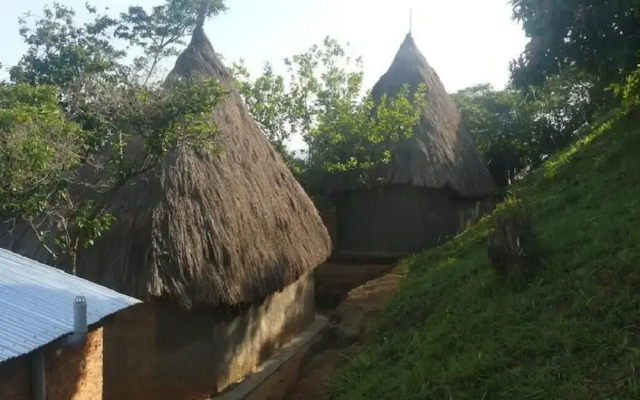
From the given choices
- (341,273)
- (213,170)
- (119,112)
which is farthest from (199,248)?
(341,273)

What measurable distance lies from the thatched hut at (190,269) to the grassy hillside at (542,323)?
2188 mm

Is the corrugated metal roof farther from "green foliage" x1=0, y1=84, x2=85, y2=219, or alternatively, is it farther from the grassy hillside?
the grassy hillside

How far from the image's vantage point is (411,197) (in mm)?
15516

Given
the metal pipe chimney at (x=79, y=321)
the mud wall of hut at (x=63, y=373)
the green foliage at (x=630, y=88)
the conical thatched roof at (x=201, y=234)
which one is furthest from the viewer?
the conical thatched roof at (x=201, y=234)

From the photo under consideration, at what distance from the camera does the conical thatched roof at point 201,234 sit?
765 cm

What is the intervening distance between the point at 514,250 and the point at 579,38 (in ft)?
8.74

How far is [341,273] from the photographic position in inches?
579

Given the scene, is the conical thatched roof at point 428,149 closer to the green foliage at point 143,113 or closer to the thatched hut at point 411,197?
the thatched hut at point 411,197

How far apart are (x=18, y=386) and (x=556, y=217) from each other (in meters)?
4.88

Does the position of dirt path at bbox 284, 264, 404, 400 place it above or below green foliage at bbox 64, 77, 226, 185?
below

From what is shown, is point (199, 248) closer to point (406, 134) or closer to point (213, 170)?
point (213, 170)

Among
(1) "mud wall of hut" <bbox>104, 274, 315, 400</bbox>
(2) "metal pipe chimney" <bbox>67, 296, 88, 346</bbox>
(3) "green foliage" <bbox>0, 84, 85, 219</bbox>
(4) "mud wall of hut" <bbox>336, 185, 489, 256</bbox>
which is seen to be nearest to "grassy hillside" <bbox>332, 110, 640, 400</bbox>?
(2) "metal pipe chimney" <bbox>67, 296, 88, 346</bbox>

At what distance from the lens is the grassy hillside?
388 centimetres

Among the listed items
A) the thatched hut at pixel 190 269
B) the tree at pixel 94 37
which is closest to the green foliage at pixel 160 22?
the tree at pixel 94 37
